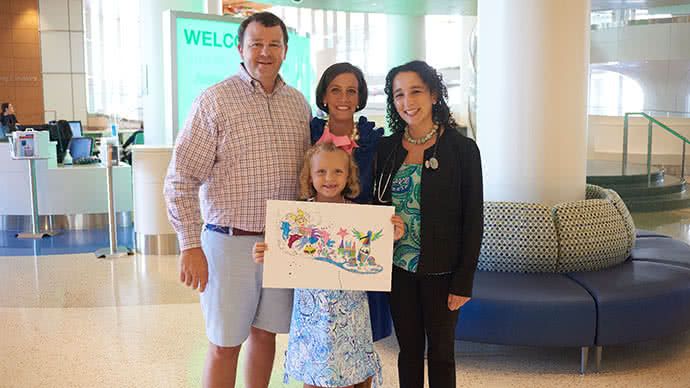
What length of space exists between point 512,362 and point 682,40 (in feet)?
47.1

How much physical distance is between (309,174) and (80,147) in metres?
8.81

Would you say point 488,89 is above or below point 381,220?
above

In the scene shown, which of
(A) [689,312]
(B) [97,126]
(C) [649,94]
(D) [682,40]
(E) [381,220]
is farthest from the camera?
(B) [97,126]

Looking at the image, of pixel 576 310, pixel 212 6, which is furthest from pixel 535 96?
pixel 212 6

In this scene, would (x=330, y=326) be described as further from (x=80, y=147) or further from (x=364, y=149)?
(x=80, y=147)

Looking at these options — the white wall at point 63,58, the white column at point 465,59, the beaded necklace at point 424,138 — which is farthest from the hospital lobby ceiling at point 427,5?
the beaded necklace at point 424,138

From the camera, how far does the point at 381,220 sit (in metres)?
2.66

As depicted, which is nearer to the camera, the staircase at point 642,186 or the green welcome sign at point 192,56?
the green welcome sign at point 192,56

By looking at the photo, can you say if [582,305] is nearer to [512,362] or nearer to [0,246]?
[512,362]

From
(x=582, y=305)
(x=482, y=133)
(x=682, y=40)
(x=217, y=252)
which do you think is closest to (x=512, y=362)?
(x=582, y=305)

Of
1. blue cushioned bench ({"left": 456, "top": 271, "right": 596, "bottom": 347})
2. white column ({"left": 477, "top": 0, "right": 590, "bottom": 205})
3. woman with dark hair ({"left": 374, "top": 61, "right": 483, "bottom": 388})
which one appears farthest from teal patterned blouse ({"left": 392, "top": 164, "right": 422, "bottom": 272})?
white column ({"left": 477, "top": 0, "right": 590, "bottom": 205})

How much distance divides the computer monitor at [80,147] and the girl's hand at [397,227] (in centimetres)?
888

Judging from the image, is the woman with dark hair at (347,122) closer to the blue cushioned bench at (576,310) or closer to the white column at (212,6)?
the blue cushioned bench at (576,310)

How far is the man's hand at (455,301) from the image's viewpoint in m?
2.79
